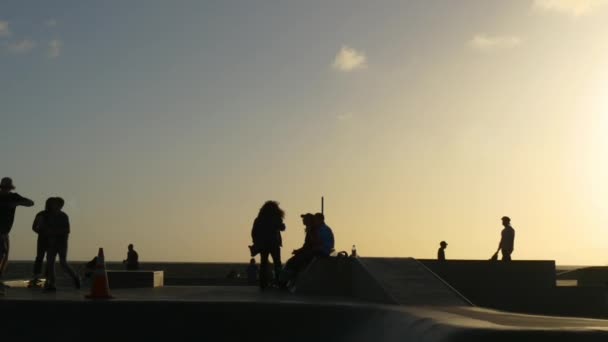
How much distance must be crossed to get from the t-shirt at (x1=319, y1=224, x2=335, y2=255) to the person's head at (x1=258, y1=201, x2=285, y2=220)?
81 cm

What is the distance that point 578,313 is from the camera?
1788 centimetres

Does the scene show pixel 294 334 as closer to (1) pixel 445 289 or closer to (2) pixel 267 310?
(2) pixel 267 310

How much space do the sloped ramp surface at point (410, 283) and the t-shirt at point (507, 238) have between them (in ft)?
20.4

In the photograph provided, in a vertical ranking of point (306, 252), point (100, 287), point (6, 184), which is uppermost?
point (6, 184)

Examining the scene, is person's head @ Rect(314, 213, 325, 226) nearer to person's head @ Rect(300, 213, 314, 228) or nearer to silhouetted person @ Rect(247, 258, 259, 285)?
person's head @ Rect(300, 213, 314, 228)

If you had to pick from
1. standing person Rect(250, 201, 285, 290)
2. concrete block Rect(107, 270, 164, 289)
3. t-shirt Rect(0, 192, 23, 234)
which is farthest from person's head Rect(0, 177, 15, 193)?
concrete block Rect(107, 270, 164, 289)

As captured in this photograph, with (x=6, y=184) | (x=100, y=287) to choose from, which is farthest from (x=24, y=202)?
(x=100, y=287)

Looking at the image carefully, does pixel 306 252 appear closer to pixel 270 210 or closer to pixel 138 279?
pixel 270 210

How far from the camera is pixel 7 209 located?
10672 millimetres

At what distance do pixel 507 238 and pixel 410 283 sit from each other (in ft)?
27.1

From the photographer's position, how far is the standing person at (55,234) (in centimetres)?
1268

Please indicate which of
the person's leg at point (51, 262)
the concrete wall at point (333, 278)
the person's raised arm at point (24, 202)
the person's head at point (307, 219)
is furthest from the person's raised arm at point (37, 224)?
A: the person's head at point (307, 219)

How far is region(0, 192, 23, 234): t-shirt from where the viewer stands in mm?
10598

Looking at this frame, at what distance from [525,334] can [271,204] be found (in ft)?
30.2
